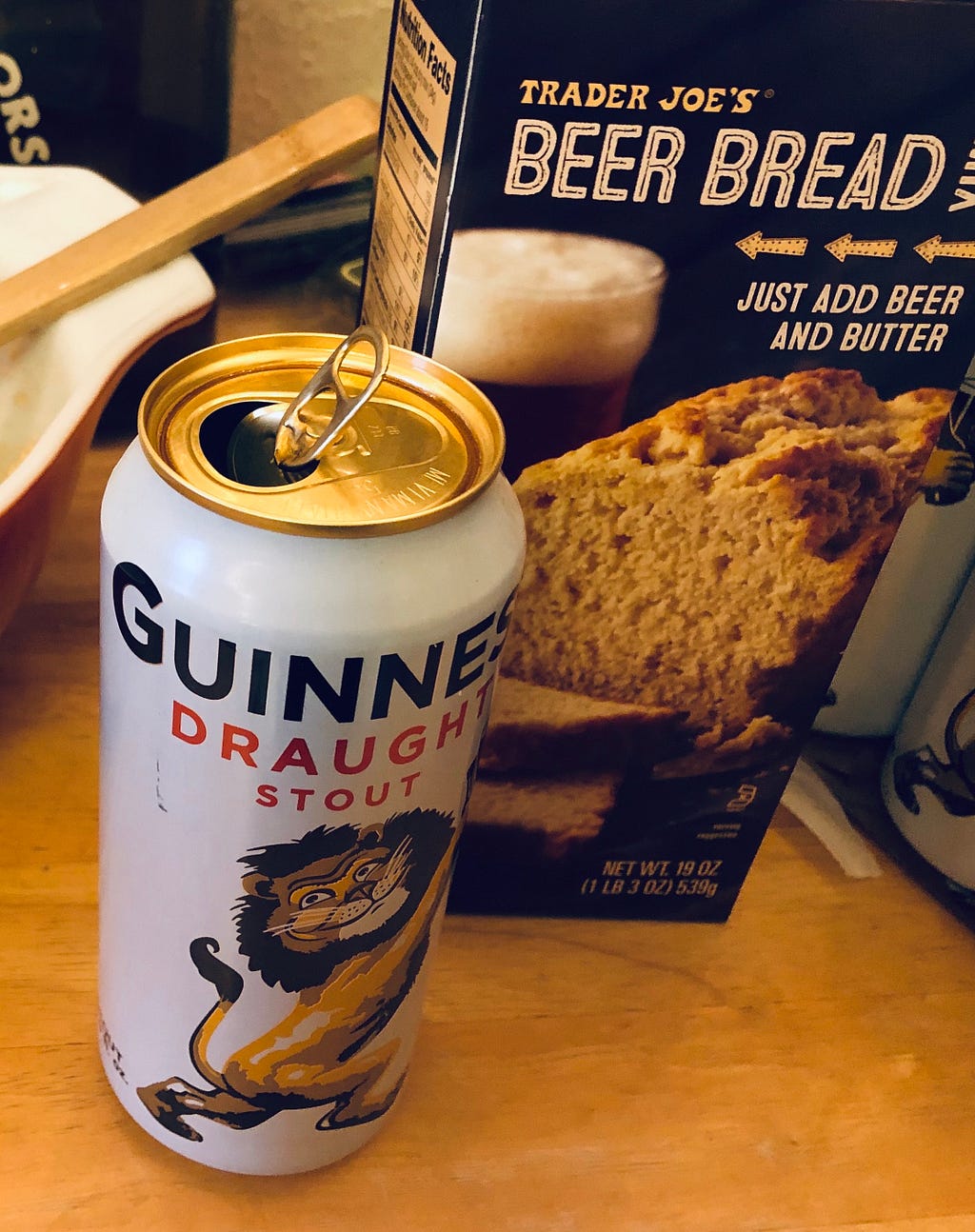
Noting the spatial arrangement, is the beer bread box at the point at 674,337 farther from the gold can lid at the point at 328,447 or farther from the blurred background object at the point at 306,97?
the blurred background object at the point at 306,97

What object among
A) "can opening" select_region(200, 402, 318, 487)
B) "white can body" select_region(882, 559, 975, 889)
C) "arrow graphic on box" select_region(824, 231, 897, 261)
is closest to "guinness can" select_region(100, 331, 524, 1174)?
"can opening" select_region(200, 402, 318, 487)

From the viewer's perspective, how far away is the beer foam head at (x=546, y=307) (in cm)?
35

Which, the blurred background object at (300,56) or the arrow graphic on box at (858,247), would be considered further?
the blurred background object at (300,56)

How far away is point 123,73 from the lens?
59 centimetres

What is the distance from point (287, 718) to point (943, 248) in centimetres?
25

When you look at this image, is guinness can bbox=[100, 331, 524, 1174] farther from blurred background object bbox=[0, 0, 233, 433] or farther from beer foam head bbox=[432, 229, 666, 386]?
blurred background object bbox=[0, 0, 233, 433]

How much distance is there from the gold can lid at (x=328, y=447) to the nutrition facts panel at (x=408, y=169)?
0.04 metres

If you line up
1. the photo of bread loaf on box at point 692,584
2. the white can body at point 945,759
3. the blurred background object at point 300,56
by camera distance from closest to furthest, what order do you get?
the photo of bread loaf on box at point 692,584 → the white can body at point 945,759 → the blurred background object at point 300,56

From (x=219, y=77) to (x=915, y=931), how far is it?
1.81 ft

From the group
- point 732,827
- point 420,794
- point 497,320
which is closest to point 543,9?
point 497,320

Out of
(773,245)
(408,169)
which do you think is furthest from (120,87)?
(773,245)

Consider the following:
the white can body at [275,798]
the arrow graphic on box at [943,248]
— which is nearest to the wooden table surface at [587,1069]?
the white can body at [275,798]

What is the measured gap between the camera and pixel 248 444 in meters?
0.32

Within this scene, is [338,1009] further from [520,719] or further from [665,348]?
[665,348]
